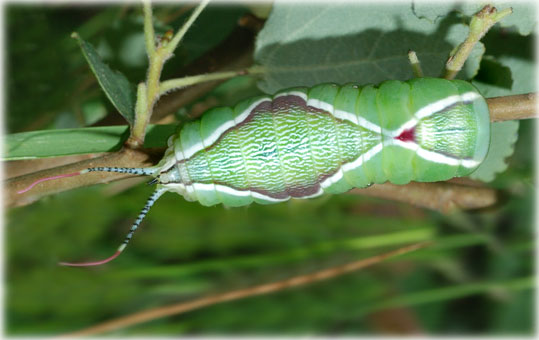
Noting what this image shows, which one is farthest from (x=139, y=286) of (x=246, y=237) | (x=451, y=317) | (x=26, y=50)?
(x=451, y=317)

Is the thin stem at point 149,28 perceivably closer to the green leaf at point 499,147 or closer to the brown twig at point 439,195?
the brown twig at point 439,195

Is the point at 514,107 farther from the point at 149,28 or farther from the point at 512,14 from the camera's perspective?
the point at 149,28

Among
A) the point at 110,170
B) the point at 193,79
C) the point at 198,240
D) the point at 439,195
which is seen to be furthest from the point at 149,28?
the point at 198,240

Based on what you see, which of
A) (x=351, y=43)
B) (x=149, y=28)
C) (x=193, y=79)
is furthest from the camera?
(x=351, y=43)

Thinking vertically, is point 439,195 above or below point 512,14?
below

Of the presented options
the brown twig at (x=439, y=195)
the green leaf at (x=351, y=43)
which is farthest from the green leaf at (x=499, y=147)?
the green leaf at (x=351, y=43)

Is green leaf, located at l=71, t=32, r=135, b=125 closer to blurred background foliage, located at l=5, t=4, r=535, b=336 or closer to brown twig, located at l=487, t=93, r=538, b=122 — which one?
blurred background foliage, located at l=5, t=4, r=535, b=336

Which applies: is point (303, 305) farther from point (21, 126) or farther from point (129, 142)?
point (129, 142)
